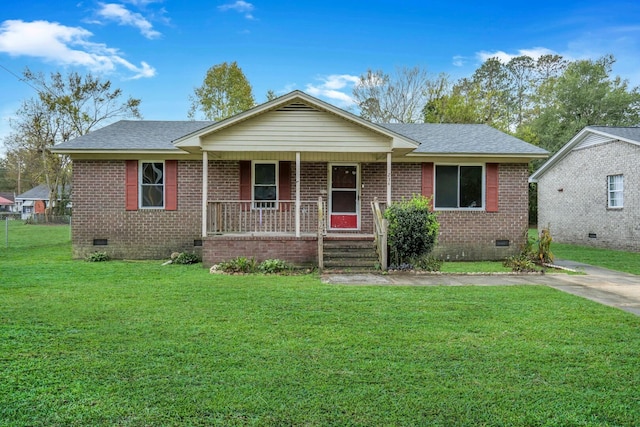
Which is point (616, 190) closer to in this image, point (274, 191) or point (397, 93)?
point (274, 191)

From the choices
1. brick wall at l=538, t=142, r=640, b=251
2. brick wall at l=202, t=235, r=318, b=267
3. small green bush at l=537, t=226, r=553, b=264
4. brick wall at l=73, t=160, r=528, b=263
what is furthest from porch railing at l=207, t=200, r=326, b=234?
brick wall at l=538, t=142, r=640, b=251

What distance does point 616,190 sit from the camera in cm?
1546

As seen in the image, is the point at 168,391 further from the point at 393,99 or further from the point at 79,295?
the point at 393,99

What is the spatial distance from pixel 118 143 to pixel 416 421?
1163 cm

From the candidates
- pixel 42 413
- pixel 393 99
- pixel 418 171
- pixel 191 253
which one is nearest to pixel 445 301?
pixel 42 413

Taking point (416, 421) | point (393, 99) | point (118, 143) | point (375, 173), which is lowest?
point (416, 421)

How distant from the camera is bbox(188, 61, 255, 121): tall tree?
98.5ft

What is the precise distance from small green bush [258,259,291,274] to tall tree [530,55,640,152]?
28.0 m

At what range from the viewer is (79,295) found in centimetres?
655

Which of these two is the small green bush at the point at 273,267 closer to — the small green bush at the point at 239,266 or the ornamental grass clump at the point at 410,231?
the small green bush at the point at 239,266

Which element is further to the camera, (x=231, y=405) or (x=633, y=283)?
(x=633, y=283)

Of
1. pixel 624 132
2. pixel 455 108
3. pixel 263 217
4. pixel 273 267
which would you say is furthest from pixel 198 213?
pixel 455 108

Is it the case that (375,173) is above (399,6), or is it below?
below

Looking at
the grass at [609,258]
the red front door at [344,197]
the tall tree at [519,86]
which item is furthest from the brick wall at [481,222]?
the tall tree at [519,86]
